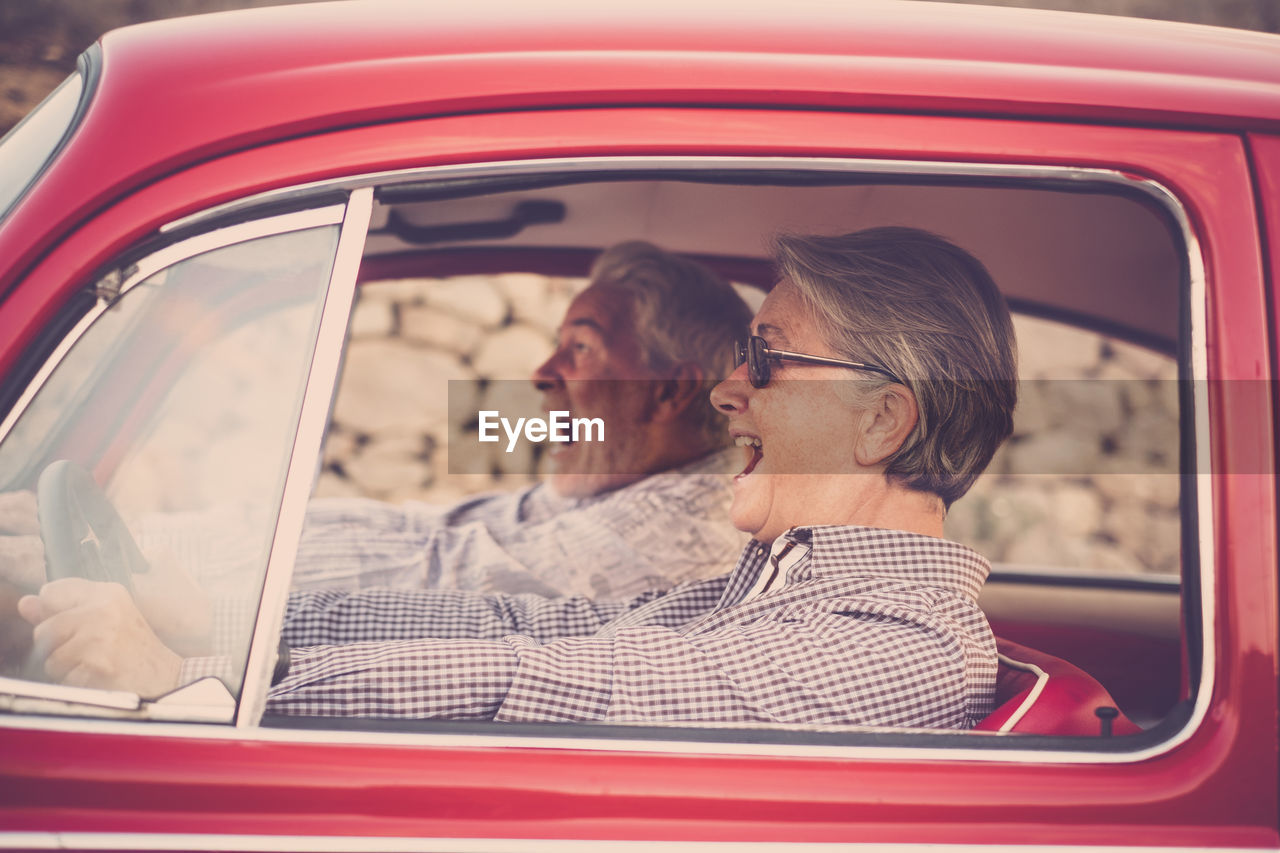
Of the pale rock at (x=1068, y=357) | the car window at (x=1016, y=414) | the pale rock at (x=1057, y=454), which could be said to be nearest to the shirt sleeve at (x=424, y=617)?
the car window at (x=1016, y=414)

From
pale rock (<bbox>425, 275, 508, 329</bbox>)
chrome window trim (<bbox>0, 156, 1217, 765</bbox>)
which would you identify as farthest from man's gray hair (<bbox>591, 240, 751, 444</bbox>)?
pale rock (<bbox>425, 275, 508, 329</bbox>)

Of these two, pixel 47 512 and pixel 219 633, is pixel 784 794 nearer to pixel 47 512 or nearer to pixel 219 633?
pixel 219 633

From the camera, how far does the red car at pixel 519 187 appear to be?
Answer: 96cm

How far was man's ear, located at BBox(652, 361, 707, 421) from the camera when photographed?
258cm

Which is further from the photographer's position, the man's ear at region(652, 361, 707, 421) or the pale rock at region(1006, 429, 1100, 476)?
the pale rock at region(1006, 429, 1100, 476)

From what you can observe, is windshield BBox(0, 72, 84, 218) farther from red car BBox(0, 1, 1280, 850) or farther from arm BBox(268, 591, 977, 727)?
arm BBox(268, 591, 977, 727)

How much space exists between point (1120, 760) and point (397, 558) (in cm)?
198

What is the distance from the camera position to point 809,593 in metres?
1.40

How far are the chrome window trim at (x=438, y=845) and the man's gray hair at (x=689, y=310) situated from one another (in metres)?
1.64

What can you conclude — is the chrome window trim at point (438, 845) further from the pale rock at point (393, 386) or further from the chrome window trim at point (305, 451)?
the pale rock at point (393, 386)

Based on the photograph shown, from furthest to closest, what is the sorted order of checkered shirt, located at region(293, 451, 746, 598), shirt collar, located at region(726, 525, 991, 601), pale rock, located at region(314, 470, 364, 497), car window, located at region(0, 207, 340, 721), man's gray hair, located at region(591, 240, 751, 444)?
pale rock, located at region(314, 470, 364, 497) < man's gray hair, located at region(591, 240, 751, 444) < checkered shirt, located at region(293, 451, 746, 598) < shirt collar, located at region(726, 525, 991, 601) < car window, located at region(0, 207, 340, 721)

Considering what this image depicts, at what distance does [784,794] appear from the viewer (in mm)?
975

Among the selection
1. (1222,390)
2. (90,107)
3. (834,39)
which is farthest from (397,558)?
(1222,390)

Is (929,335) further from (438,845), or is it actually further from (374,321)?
(374,321)
